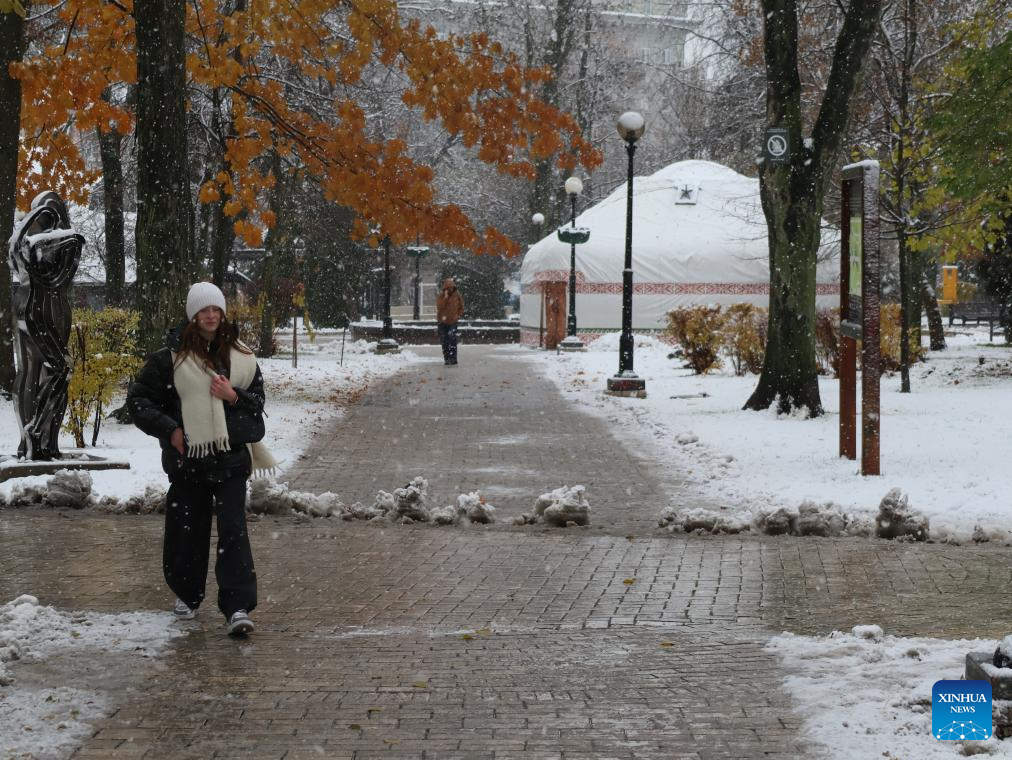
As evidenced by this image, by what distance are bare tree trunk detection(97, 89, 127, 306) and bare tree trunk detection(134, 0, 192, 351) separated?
9.00m

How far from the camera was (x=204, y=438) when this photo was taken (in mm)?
6656

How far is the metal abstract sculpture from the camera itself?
38.2 feet

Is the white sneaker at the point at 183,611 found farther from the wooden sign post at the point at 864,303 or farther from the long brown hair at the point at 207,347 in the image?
the wooden sign post at the point at 864,303

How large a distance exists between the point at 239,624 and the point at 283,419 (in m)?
10.7

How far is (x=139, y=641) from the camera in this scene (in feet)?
21.3

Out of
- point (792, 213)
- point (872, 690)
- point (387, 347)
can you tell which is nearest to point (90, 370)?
point (792, 213)

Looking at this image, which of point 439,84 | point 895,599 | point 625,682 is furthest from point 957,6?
point 625,682

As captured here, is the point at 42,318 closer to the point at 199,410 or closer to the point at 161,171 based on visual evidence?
the point at 161,171

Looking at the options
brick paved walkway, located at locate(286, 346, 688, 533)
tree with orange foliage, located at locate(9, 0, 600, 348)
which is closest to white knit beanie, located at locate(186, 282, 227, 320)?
brick paved walkway, located at locate(286, 346, 688, 533)

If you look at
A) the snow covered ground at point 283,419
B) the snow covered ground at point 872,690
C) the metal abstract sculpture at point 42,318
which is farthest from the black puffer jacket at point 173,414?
the metal abstract sculpture at point 42,318

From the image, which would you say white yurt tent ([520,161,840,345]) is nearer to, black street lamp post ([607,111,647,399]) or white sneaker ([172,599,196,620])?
black street lamp post ([607,111,647,399])

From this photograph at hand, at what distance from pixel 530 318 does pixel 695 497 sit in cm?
3267

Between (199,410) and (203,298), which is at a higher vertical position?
(203,298)

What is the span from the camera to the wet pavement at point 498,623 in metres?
5.09
